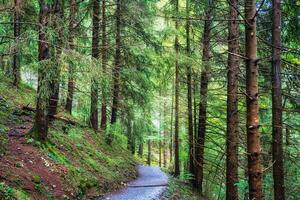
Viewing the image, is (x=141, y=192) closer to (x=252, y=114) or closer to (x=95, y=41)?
(x=95, y=41)

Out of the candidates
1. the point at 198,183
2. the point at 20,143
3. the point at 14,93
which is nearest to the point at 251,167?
the point at 20,143

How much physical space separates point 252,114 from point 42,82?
181 inches

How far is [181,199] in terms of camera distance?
481 inches

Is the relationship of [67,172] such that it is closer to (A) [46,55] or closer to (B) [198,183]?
(A) [46,55]

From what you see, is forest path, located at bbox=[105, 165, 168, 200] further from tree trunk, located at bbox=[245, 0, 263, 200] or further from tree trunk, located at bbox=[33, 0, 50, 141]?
tree trunk, located at bbox=[245, 0, 263, 200]

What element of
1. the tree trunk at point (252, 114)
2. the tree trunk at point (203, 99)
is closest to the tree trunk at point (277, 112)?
the tree trunk at point (203, 99)

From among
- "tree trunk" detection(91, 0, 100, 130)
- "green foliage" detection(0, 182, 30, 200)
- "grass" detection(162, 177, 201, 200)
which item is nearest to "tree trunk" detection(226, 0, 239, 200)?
"grass" detection(162, 177, 201, 200)

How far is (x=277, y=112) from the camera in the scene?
9.41 m

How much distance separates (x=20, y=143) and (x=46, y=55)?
2.43 metres

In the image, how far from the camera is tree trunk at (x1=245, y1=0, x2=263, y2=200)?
5.07 meters

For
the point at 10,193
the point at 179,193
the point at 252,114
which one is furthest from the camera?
the point at 179,193

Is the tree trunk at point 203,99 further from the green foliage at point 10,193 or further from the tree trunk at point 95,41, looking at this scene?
the green foliage at point 10,193

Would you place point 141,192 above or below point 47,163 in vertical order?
below

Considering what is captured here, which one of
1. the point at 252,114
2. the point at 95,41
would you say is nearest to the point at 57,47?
the point at 252,114
